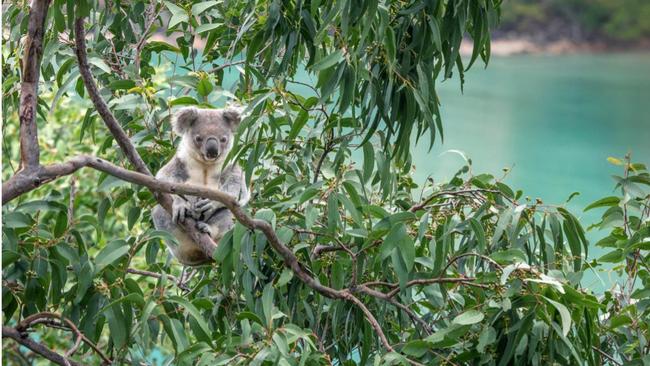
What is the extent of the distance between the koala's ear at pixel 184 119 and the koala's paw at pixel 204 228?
28cm

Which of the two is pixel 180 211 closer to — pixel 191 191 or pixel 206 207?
pixel 206 207

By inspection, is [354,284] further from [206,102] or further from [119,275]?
[206,102]

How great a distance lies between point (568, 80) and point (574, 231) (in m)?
16.7

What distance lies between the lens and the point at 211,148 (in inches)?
101

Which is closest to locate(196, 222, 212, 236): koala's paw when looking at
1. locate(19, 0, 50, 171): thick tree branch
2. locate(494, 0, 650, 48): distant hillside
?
locate(19, 0, 50, 171): thick tree branch

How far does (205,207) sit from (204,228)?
0.22 feet

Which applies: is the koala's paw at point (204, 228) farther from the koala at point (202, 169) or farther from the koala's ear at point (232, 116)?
the koala's ear at point (232, 116)

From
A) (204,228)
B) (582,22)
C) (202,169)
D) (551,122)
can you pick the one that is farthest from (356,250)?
(582,22)

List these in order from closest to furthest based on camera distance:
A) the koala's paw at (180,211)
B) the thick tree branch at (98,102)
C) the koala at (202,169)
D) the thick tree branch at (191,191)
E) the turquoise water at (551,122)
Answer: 1. the thick tree branch at (191,191)
2. the thick tree branch at (98,102)
3. the koala's paw at (180,211)
4. the koala at (202,169)
5. the turquoise water at (551,122)

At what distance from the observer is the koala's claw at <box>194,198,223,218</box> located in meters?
2.48

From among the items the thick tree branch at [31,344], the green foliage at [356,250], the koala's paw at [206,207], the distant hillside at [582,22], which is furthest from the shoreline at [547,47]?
the thick tree branch at [31,344]

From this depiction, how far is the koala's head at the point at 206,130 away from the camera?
2.58 meters

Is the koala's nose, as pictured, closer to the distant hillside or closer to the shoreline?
the distant hillside

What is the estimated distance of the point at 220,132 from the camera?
263 centimetres
